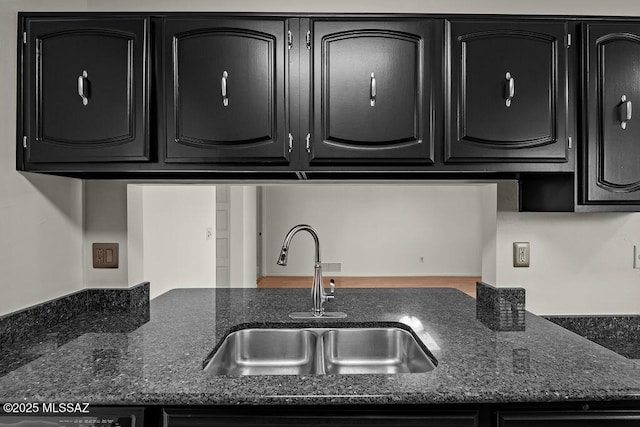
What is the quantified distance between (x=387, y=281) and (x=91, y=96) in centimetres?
715

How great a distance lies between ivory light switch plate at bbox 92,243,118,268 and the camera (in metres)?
1.92

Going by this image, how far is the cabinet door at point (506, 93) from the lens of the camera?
5.10ft

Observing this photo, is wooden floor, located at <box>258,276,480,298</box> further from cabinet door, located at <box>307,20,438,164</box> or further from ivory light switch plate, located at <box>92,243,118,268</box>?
cabinet door, located at <box>307,20,438,164</box>

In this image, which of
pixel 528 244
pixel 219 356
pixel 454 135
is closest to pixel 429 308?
pixel 528 244

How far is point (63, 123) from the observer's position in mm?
1525

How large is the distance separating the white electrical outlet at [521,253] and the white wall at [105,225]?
172 cm

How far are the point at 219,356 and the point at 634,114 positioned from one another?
5.57 ft

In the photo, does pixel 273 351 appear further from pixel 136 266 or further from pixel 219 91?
pixel 219 91

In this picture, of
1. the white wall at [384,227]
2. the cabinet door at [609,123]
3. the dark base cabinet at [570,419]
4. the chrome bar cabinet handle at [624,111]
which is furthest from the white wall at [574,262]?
the white wall at [384,227]

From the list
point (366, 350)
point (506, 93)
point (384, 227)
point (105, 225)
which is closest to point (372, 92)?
point (506, 93)

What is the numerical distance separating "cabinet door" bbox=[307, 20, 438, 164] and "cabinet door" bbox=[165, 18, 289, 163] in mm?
173

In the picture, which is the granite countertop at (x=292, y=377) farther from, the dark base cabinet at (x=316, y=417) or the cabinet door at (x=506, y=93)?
the cabinet door at (x=506, y=93)

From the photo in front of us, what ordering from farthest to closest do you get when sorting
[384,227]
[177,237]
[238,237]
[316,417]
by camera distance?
[384,227], [238,237], [177,237], [316,417]

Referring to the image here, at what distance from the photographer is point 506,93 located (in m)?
1.54
